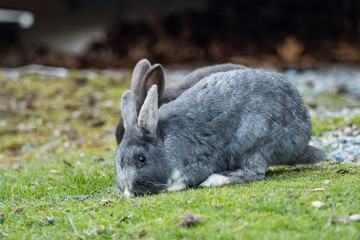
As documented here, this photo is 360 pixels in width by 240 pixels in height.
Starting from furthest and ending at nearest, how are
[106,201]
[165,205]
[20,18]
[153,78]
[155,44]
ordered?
[20,18], [155,44], [153,78], [106,201], [165,205]

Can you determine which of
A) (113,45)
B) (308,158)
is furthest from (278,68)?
(308,158)

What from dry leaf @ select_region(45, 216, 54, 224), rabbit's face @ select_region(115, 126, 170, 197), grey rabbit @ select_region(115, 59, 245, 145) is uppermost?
grey rabbit @ select_region(115, 59, 245, 145)

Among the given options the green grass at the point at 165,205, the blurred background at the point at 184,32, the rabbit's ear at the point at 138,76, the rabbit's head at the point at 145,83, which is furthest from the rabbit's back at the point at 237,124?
the blurred background at the point at 184,32

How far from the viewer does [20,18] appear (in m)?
22.3

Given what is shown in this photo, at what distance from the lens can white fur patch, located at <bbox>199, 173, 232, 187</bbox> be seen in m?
5.62

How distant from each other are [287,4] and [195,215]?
17115mm

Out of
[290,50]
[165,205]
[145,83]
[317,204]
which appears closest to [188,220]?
[165,205]

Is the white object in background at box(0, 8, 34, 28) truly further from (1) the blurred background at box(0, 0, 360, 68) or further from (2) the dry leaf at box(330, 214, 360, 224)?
(2) the dry leaf at box(330, 214, 360, 224)

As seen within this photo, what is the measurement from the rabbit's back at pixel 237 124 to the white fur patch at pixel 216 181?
0.62 feet

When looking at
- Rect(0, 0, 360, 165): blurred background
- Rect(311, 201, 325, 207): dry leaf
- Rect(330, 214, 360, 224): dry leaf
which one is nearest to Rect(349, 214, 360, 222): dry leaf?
Rect(330, 214, 360, 224): dry leaf

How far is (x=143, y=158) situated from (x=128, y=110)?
69 centimetres

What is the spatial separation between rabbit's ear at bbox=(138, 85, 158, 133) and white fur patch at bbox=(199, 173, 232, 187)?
2.85 feet

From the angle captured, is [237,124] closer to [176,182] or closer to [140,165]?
[176,182]

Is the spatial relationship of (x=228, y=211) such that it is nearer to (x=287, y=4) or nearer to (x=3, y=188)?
(x=3, y=188)
